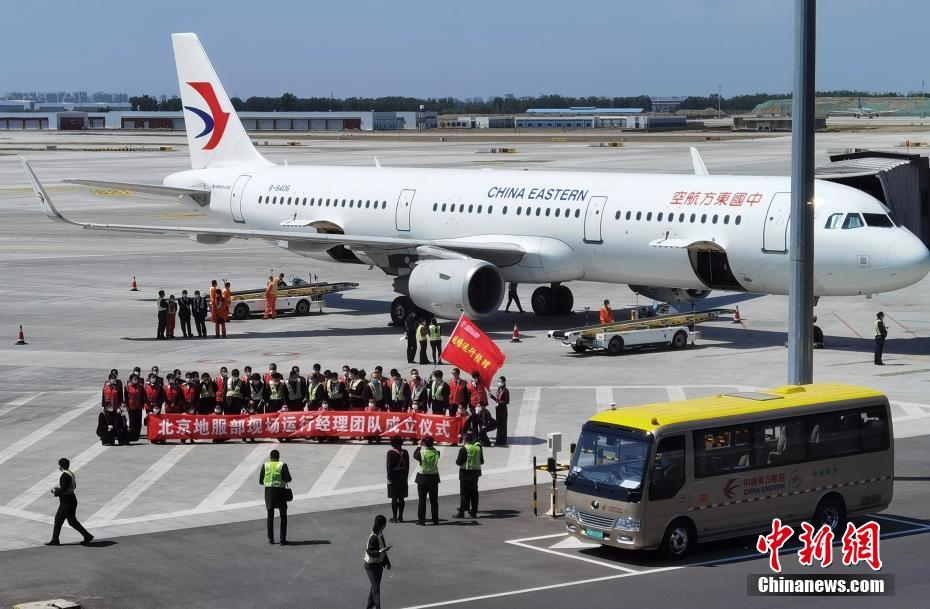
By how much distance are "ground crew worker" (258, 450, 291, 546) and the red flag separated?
370 inches

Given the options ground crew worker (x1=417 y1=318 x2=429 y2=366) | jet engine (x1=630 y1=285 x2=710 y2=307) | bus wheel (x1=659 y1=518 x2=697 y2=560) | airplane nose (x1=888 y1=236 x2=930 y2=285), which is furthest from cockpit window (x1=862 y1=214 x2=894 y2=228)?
bus wheel (x1=659 y1=518 x2=697 y2=560)

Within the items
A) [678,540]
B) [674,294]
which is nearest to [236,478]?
[678,540]

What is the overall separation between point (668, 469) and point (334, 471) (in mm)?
9773

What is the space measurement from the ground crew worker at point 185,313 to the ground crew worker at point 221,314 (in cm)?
92

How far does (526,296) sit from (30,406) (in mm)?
25041

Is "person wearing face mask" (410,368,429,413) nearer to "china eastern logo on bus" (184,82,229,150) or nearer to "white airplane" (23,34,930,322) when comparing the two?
"white airplane" (23,34,930,322)

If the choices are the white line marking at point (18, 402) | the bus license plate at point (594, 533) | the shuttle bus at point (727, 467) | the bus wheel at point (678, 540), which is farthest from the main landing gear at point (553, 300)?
the bus wheel at point (678, 540)

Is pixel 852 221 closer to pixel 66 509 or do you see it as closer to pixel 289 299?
pixel 289 299

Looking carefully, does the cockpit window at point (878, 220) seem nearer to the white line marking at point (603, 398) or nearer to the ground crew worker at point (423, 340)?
the white line marking at point (603, 398)

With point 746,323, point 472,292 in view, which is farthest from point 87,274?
point 746,323

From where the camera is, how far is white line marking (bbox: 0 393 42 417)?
Answer: 1454 inches

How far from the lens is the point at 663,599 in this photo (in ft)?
69.9

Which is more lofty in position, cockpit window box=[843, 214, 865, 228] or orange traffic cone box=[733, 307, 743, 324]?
cockpit window box=[843, 214, 865, 228]

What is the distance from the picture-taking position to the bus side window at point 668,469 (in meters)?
23.3
